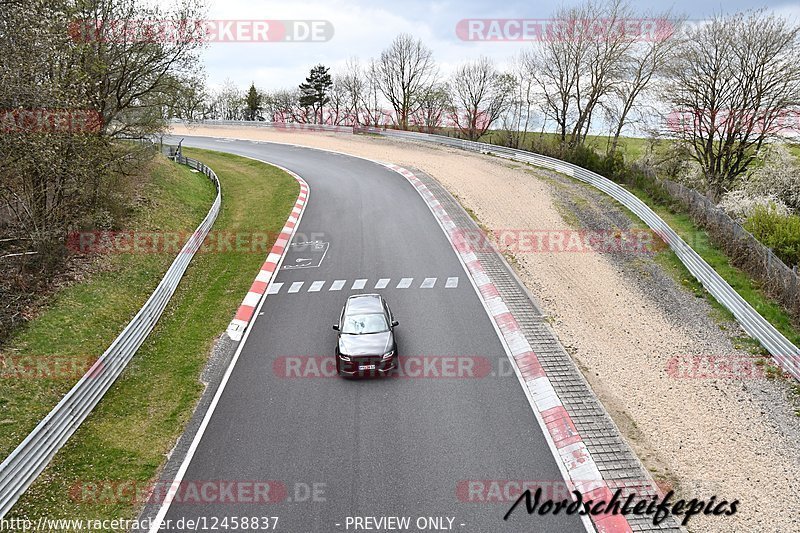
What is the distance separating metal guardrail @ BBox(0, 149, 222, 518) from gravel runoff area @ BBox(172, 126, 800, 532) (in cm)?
1197

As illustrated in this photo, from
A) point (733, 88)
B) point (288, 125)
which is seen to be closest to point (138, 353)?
point (733, 88)

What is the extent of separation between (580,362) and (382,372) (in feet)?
17.9

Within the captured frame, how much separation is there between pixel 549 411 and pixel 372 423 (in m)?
4.06

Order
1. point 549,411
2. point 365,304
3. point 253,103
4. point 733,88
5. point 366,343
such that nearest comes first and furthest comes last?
point 549,411 < point 366,343 < point 365,304 < point 733,88 < point 253,103

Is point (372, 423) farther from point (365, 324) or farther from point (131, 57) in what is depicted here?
point (131, 57)

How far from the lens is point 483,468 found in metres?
10.0

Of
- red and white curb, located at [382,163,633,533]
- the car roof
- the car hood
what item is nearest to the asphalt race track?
red and white curb, located at [382,163,633,533]

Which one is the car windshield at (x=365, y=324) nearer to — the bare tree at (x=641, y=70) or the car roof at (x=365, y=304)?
the car roof at (x=365, y=304)

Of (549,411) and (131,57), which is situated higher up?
(131,57)

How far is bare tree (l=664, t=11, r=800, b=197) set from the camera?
26422 millimetres

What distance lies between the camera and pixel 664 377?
13.5 metres

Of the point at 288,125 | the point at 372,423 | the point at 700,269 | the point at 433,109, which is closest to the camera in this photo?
the point at 372,423

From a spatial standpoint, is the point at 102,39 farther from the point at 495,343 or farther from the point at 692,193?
the point at 692,193

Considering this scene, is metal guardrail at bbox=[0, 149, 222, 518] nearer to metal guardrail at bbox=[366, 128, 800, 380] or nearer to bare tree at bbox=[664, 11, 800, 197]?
metal guardrail at bbox=[366, 128, 800, 380]
